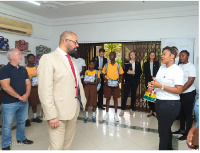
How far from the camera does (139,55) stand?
517 cm

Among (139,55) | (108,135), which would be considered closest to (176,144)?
(108,135)

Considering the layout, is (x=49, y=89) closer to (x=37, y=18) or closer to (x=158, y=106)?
(x=158, y=106)

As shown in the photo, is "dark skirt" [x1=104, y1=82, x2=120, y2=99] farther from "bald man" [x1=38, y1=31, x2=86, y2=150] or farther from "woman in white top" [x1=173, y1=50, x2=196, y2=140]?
"bald man" [x1=38, y1=31, x2=86, y2=150]

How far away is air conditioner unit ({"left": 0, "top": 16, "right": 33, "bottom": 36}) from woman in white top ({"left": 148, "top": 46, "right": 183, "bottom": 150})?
4.26m

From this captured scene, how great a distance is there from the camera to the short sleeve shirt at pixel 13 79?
2603 mm

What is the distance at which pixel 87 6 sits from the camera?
15.9 ft

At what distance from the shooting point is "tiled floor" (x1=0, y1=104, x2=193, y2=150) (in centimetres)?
292

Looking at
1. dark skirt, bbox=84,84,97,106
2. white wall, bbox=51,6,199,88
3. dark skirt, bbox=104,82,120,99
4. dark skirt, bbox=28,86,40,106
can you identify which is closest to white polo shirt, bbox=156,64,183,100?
dark skirt, bbox=104,82,120,99

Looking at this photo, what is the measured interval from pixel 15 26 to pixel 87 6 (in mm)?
2131

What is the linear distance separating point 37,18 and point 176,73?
5097 mm

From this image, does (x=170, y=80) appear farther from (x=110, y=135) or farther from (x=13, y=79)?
(x=13, y=79)

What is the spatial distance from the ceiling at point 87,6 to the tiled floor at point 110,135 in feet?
9.83

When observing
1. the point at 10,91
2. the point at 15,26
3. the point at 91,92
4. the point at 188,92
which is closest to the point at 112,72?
the point at 91,92

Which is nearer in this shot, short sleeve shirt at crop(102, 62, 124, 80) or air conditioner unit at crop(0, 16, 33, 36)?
short sleeve shirt at crop(102, 62, 124, 80)
